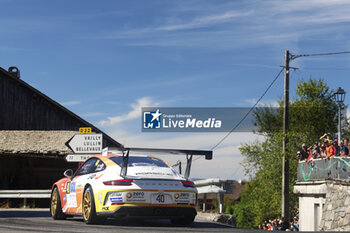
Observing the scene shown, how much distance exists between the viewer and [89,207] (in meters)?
10.6

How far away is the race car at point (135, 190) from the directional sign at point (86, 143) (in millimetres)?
5825

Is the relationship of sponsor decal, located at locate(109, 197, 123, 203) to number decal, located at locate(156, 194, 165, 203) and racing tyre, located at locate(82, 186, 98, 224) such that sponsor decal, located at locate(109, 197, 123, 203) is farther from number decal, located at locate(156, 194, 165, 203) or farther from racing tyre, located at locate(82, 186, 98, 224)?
number decal, located at locate(156, 194, 165, 203)

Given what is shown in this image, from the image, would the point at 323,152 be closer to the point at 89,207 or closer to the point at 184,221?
the point at 184,221

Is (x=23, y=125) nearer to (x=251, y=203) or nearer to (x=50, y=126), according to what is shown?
(x=50, y=126)

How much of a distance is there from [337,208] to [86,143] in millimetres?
9620

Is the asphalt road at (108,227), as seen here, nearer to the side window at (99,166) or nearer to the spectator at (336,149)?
the side window at (99,166)

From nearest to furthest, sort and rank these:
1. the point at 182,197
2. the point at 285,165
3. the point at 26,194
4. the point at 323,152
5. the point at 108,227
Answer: the point at 108,227 < the point at 182,197 < the point at 26,194 < the point at 323,152 < the point at 285,165

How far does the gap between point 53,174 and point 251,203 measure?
20.2 meters

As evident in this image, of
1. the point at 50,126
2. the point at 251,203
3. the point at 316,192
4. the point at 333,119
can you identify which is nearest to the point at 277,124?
the point at 333,119

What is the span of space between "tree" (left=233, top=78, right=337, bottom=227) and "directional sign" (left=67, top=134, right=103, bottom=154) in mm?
23498

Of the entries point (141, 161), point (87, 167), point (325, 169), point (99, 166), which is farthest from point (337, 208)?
point (99, 166)

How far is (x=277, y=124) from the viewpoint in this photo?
4966 cm

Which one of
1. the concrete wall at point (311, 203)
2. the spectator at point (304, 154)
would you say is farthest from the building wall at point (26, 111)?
the concrete wall at point (311, 203)

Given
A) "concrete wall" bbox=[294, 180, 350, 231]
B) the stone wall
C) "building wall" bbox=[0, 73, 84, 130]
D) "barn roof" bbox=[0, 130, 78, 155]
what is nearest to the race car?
the stone wall
